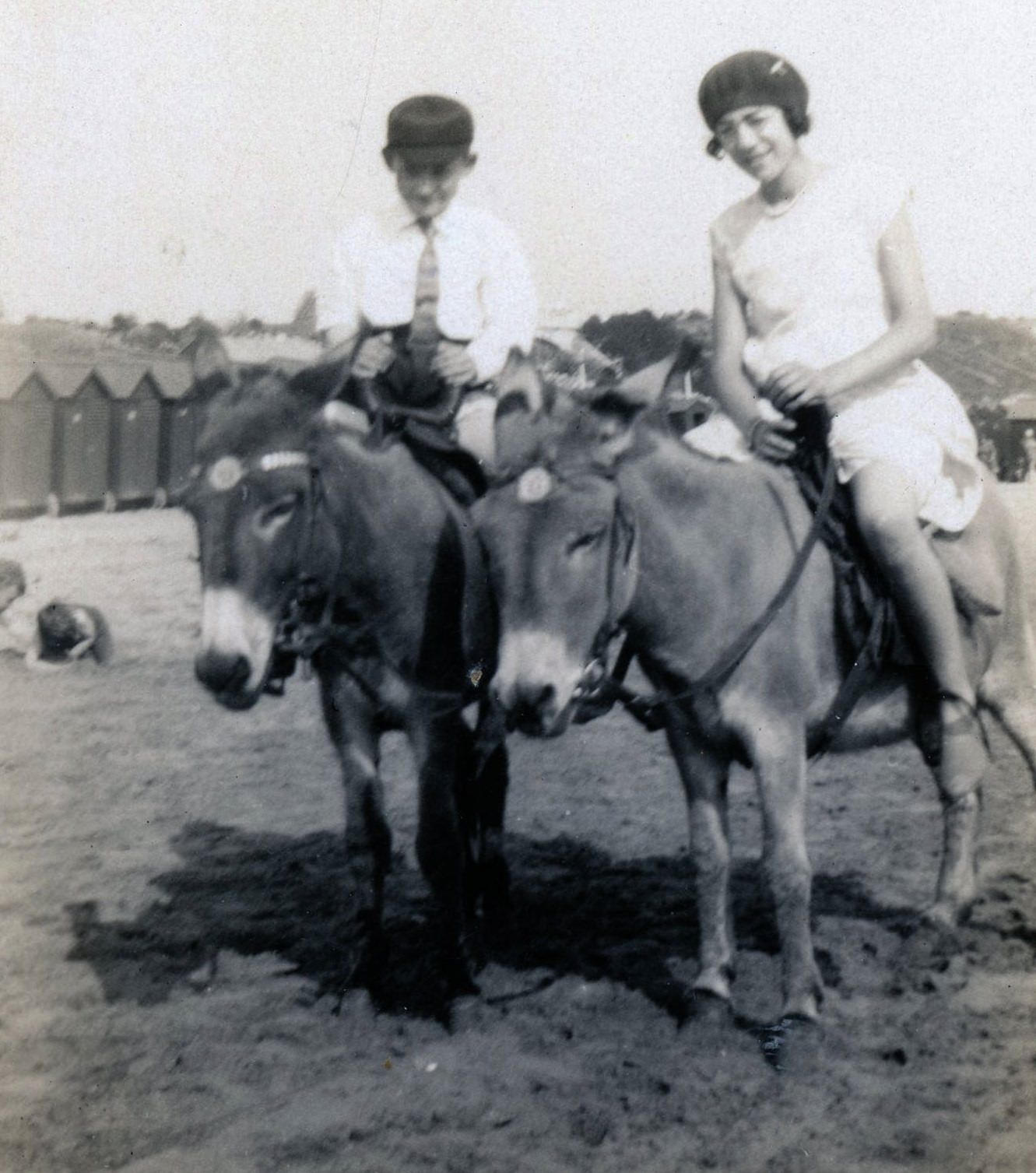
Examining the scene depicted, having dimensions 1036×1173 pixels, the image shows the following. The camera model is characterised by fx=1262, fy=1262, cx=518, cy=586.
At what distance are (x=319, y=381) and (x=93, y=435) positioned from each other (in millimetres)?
14544

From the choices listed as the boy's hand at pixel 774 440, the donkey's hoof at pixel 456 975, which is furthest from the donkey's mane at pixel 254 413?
the donkey's hoof at pixel 456 975

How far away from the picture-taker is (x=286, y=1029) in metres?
3.94

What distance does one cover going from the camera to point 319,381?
12.3ft

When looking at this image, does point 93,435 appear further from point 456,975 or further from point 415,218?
point 456,975

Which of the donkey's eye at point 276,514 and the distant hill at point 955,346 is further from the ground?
the distant hill at point 955,346

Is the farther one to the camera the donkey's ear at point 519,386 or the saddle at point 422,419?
the saddle at point 422,419

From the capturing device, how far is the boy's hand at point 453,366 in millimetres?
4223

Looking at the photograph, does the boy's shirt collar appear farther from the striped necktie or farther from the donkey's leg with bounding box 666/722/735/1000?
the donkey's leg with bounding box 666/722/735/1000

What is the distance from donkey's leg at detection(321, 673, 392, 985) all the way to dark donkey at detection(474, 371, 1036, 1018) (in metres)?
0.94

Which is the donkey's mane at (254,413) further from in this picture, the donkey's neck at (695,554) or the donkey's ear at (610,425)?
the donkey's neck at (695,554)

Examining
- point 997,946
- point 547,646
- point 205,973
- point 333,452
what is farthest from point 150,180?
point 997,946

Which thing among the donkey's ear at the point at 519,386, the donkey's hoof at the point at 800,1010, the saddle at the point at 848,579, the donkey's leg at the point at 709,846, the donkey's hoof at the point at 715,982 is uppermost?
the donkey's ear at the point at 519,386

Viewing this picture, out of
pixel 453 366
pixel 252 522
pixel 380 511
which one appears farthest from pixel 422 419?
pixel 252 522

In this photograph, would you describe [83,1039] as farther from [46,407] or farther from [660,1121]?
[46,407]
